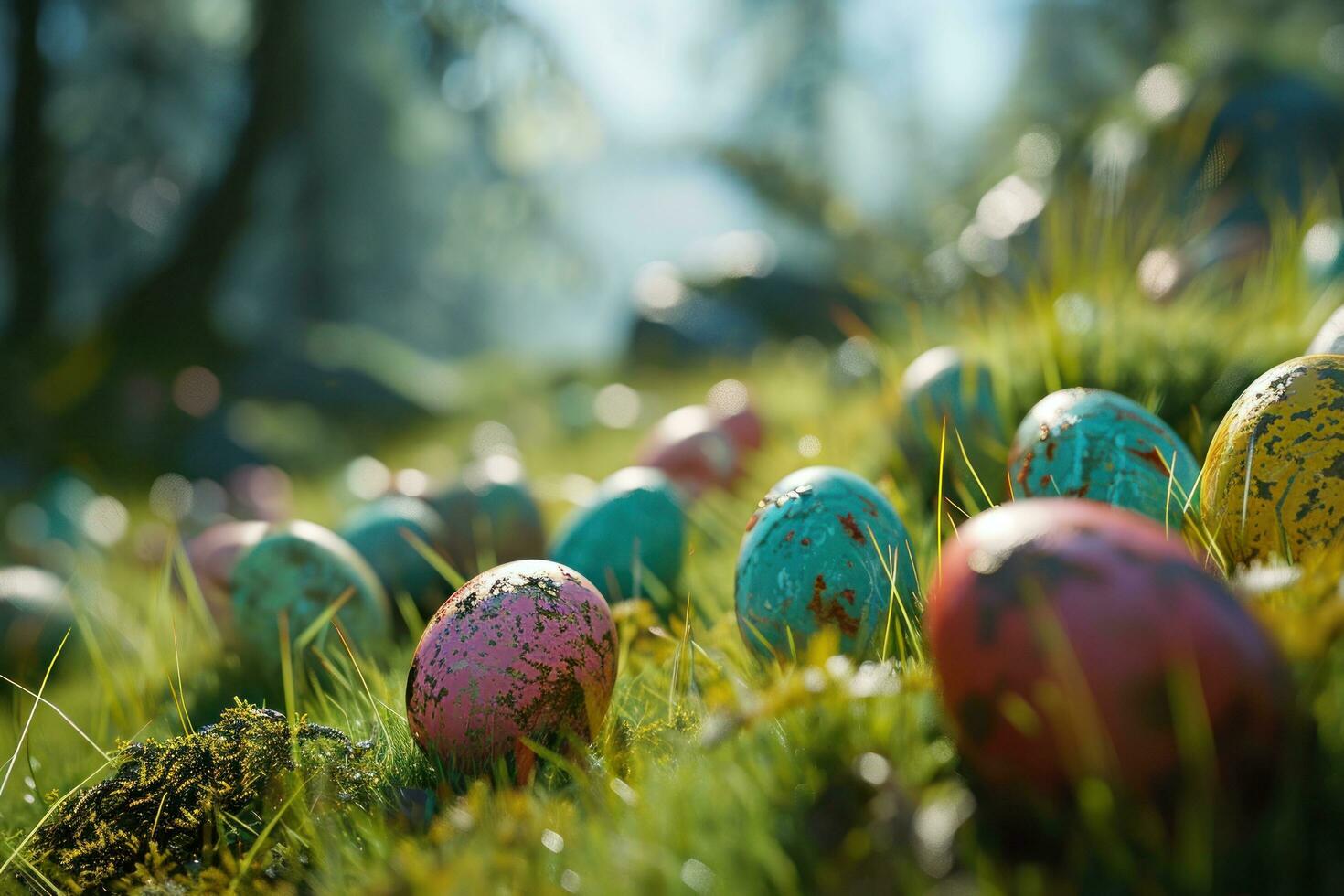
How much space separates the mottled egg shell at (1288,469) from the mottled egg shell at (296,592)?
2172 mm

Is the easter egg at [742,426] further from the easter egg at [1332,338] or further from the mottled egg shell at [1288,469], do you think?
the mottled egg shell at [1288,469]

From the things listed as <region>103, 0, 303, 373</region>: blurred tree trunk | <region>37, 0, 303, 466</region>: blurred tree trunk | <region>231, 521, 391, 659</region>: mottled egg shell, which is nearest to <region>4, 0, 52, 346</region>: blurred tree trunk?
<region>37, 0, 303, 466</region>: blurred tree trunk

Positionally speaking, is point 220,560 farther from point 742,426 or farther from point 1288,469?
point 1288,469

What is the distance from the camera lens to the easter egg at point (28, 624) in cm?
319

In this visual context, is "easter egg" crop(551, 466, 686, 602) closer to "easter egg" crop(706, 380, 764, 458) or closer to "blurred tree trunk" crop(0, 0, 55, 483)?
"easter egg" crop(706, 380, 764, 458)

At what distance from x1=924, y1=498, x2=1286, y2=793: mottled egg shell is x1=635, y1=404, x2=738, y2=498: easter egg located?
8.62ft

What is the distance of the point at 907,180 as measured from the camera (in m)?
24.5

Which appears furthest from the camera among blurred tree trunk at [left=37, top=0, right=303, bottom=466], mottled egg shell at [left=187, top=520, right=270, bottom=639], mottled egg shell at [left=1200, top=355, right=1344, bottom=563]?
blurred tree trunk at [left=37, top=0, right=303, bottom=466]

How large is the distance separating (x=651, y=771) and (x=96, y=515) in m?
5.45

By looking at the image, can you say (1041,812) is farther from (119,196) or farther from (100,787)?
(119,196)

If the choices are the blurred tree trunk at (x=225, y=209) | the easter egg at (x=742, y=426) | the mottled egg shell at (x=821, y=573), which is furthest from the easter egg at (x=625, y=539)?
the blurred tree trunk at (x=225, y=209)

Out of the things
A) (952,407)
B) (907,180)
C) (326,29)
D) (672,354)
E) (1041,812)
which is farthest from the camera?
(907,180)

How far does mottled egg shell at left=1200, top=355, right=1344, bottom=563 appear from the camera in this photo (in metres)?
1.72

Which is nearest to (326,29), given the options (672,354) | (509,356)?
(509,356)
